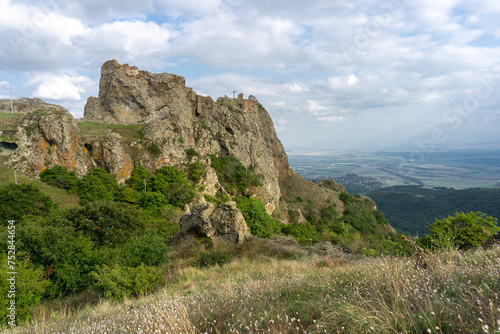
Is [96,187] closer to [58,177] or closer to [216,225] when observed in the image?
[58,177]

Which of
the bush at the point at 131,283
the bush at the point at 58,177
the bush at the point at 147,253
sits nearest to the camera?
the bush at the point at 131,283

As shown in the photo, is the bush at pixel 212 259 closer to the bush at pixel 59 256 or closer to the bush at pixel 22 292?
the bush at pixel 59 256

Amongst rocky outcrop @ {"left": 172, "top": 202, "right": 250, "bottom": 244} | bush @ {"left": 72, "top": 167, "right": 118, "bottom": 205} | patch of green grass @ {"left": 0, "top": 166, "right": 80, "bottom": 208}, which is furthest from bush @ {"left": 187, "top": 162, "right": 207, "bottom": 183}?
rocky outcrop @ {"left": 172, "top": 202, "right": 250, "bottom": 244}

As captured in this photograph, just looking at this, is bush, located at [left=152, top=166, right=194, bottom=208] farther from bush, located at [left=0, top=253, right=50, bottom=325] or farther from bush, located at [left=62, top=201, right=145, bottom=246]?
bush, located at [left=0, top=253, right=50, bottom=325]

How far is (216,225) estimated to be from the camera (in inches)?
522

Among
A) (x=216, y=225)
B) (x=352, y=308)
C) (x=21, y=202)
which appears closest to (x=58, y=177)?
(x=21, y=202)

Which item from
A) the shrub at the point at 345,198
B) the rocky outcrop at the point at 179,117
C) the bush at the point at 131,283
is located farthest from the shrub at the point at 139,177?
the shrub at the point at 345,198

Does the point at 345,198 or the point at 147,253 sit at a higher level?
the point at 147,253

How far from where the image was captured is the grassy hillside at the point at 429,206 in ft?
168

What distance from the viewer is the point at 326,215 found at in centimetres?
4497

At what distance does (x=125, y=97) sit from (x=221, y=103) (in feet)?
58.5

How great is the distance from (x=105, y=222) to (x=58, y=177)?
14.1 metres

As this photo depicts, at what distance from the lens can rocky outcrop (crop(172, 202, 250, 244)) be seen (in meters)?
12.7

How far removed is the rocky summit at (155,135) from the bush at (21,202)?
262 inches
